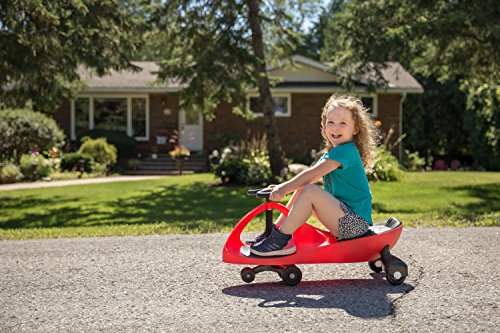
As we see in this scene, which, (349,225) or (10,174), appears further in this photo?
(10,174)

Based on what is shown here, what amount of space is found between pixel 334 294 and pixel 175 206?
7.79m

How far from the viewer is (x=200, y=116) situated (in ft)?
78.6

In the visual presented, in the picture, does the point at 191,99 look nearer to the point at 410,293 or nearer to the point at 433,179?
the point at 433,179

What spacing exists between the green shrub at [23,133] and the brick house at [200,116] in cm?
379

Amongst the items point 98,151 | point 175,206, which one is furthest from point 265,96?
point 98,151

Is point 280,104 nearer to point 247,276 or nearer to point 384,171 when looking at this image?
point 384,171

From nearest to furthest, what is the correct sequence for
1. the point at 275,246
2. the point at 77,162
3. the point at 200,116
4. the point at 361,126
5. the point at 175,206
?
the point at 275,246 → the point at 361,126 → the point at 175,206 → the point at 77,162 → the point at 200,116

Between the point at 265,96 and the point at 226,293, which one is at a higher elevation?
the point at 265,96

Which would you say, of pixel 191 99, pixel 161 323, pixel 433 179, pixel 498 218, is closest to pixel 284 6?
pixel 191 99

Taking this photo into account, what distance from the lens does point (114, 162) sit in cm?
2036

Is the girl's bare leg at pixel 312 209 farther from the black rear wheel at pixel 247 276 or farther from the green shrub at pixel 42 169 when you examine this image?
the green shrub at pixel 42 169

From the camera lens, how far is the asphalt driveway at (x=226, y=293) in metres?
3.71

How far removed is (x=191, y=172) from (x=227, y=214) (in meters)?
10.3

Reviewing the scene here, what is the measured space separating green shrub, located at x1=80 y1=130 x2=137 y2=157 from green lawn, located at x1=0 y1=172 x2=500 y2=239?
5.38m
